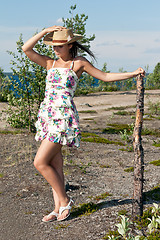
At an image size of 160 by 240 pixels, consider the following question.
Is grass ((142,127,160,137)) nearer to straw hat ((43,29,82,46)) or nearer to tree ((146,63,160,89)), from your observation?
straw hat ((43,29,82,46))

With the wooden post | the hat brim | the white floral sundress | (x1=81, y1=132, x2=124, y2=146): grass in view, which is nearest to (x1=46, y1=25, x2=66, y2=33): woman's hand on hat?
the hat brim

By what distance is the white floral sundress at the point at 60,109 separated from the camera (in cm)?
452

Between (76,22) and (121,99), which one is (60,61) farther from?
(121,99)

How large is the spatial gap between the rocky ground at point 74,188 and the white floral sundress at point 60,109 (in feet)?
4.38

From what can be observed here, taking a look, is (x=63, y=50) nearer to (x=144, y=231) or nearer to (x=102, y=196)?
(x=102, y=196)

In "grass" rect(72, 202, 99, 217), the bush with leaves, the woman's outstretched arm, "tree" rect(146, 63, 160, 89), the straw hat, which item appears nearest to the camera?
the bush with leaves

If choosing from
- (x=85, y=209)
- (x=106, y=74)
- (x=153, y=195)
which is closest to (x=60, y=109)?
(x=106, y=74)

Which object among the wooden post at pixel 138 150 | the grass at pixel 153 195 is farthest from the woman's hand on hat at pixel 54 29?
the grass at pixel 153 195

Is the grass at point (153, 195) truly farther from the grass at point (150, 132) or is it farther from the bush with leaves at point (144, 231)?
the grass at point (150, 132)

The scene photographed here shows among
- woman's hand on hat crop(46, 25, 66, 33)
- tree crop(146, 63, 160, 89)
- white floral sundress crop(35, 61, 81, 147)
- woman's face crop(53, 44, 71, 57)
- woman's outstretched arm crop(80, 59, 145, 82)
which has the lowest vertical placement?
white floral sundress crop(35, 61, 81, 147)

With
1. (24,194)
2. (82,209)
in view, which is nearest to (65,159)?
(24,194)

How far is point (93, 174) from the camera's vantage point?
23.4 feet

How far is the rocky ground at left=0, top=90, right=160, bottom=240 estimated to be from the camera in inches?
185

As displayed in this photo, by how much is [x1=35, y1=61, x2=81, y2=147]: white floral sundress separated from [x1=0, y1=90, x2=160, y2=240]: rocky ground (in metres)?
1.34
